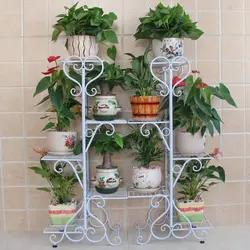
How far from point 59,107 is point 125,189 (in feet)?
1.36

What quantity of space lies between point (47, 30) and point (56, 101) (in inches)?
13.3

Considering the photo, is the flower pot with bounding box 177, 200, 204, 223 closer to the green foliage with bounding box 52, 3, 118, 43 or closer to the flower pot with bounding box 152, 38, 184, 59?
the flower pot with bounding box 152, 38, 184, 59

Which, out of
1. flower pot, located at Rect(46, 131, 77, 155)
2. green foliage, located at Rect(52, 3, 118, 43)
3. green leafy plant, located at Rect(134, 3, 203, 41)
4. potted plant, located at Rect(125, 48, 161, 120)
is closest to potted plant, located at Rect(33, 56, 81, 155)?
flower pot, located at Rect(46, 131, 77, 155)

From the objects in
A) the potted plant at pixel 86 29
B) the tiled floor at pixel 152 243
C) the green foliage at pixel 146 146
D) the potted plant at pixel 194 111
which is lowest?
the tiled floor at pixel 152 243

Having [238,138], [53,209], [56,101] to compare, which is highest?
[56,101]

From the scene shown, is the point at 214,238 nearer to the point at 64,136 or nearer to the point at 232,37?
the point at 64,136

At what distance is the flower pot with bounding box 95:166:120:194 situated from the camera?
4.38 ft

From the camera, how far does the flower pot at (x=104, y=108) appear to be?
129cm

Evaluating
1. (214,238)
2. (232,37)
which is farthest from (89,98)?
(214,238)

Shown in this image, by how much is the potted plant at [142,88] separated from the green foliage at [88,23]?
124 mm

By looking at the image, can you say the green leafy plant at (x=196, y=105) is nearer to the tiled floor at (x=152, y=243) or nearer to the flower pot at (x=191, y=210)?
the flower pot at (x=191, y=210)

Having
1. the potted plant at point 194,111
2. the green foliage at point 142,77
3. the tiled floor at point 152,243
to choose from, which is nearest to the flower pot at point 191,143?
the potted plant at point 194,111

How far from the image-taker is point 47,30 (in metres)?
1.45

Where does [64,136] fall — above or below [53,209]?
above
